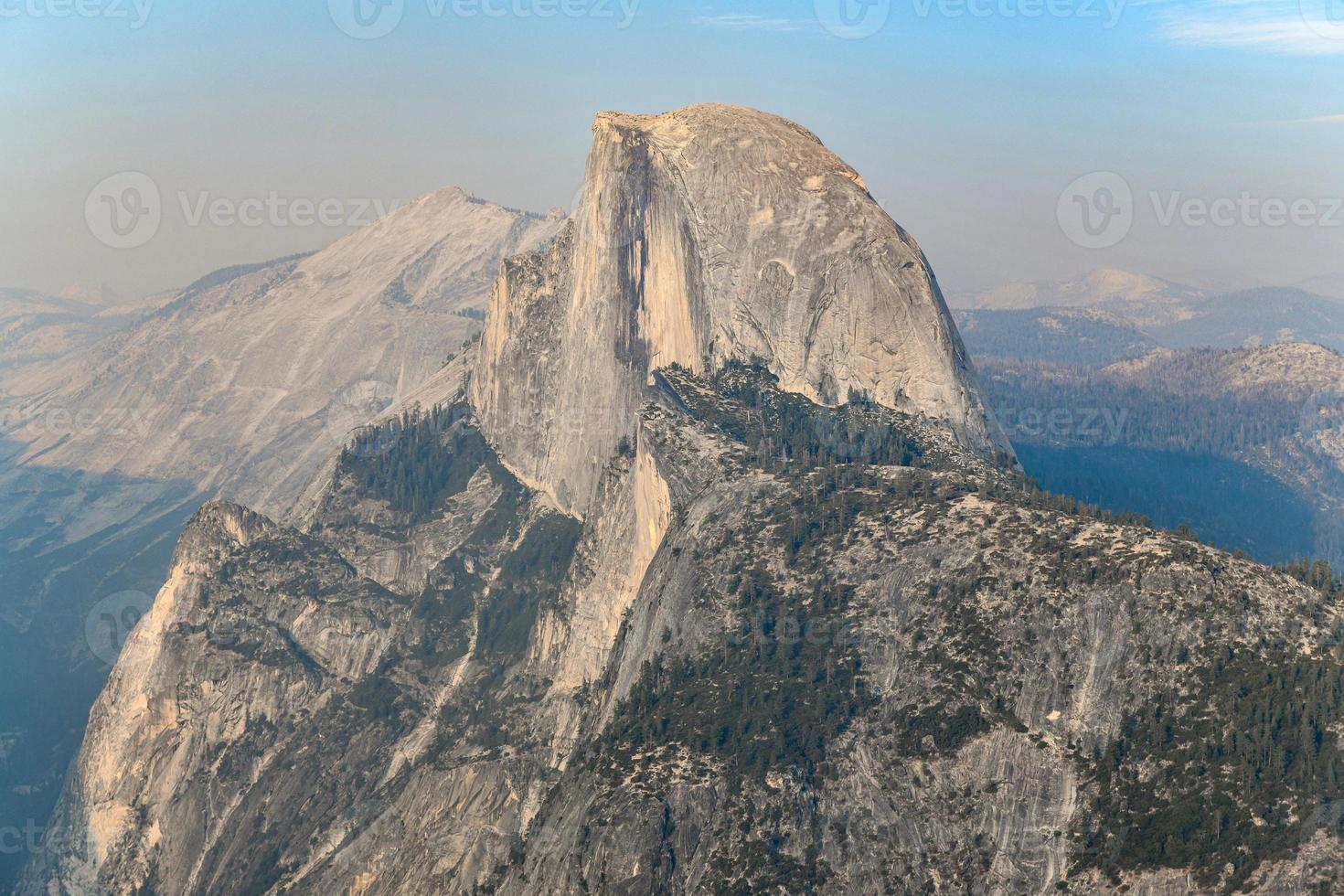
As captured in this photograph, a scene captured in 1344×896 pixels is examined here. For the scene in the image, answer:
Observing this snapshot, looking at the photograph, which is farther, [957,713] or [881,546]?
[881,546]

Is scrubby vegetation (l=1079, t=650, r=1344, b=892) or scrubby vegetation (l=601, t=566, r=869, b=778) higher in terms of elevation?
scrubby vegetation (l=1079, t=650, r=1344, b=892)

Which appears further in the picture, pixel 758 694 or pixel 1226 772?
pixel 758 694

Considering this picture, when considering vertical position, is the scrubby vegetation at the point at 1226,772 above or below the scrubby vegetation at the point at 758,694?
above

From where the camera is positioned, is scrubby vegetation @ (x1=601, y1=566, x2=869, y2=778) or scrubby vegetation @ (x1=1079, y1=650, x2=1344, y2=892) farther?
scrubby vegetation @ (x1=601, y1=566, x2=869, y2=778)

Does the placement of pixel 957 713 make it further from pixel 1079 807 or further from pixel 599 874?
pixel 599 874

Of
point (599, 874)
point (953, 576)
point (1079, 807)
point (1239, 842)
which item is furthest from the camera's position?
point (953, 576)

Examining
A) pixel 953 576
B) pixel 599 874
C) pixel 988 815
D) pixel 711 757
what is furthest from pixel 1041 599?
pixel 599 874

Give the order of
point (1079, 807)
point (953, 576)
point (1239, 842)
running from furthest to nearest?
1. point (953, 576)
2. point (1079, 807)
3. point (1239, 842)

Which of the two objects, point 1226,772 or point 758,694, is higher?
point 1226,772

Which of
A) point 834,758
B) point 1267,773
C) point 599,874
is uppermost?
point 1267,773

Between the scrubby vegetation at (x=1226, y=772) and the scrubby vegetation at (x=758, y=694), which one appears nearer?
the scrubby vegetation at (x=1226, y=772)

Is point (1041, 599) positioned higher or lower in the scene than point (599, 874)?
higher
